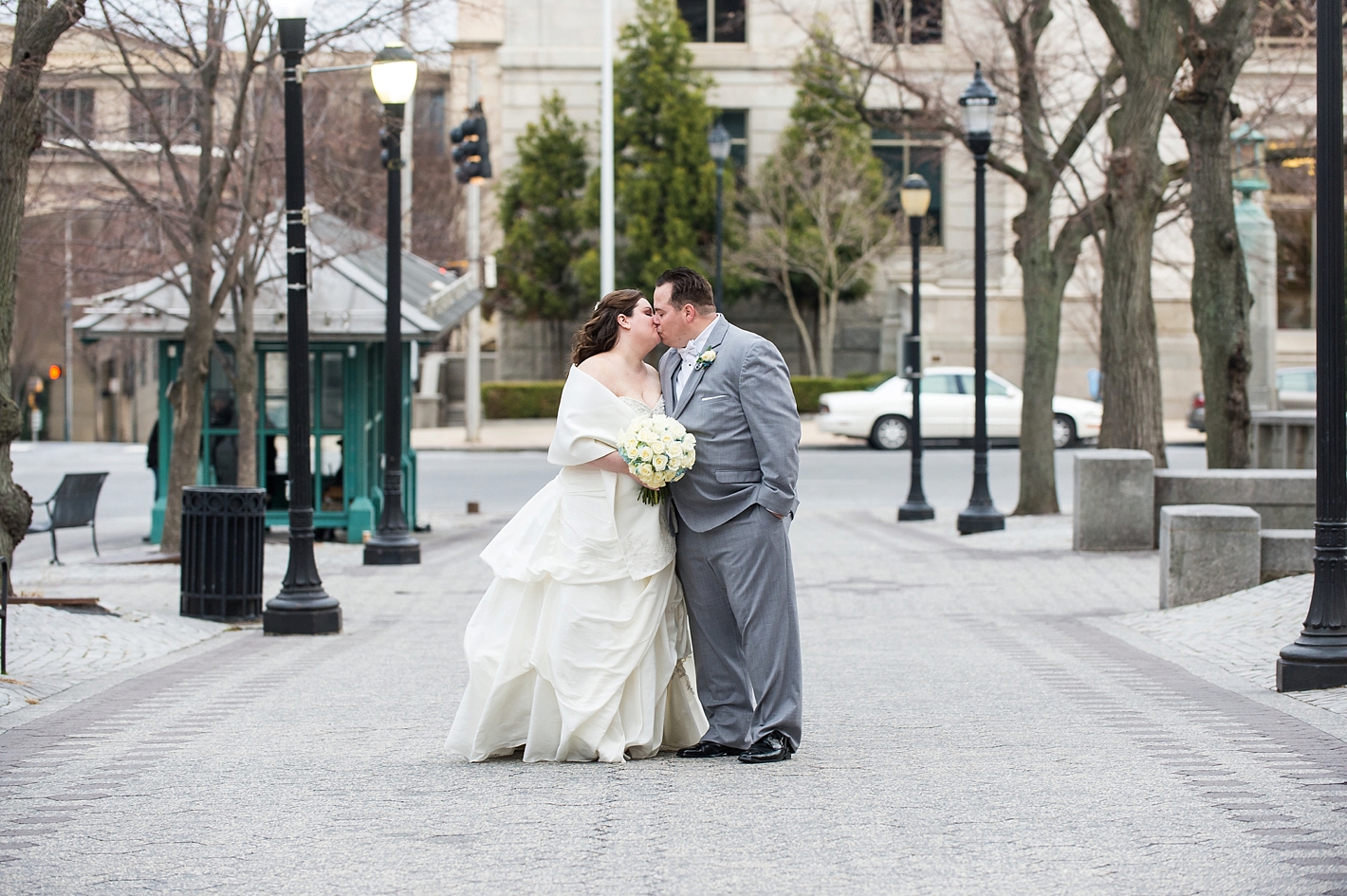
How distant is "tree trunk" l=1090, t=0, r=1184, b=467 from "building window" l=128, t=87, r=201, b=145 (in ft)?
30.5

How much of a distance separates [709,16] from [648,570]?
38650 millimetres

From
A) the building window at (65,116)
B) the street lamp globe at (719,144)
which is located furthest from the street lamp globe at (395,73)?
the street lamp globe at (719,144)

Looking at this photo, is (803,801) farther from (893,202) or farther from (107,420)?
(107,420)

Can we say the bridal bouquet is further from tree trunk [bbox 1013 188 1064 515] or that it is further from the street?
tree trunk [bbox 1013 188 1064 515]

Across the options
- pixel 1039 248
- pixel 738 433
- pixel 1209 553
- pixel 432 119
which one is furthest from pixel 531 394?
pixel 738 433

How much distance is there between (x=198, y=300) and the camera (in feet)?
51.4

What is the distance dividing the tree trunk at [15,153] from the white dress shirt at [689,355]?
4.98 metres

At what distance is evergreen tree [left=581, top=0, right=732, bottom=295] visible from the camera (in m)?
39.8

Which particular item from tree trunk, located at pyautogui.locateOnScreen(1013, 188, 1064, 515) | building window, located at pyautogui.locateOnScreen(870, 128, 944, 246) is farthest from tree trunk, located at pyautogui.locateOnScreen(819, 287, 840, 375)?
tree trunk, located at pyautogui.locateOnScreen(1013, 188, 1064, 515)

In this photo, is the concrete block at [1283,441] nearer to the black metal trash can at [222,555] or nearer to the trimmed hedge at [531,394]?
the black metal trash can at [222,555]

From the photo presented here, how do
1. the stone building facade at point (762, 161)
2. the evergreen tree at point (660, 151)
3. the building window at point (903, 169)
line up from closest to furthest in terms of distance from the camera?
1. the evergreen tree at point (660, 151)
2. the stone building facade at point (762, 161)
3. the building window at point (903, 169)

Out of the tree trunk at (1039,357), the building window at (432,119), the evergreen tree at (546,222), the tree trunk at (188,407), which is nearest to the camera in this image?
the tree trunk at (188,407)

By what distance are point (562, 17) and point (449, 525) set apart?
25467mm

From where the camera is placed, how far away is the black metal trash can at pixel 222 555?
11562 mm
